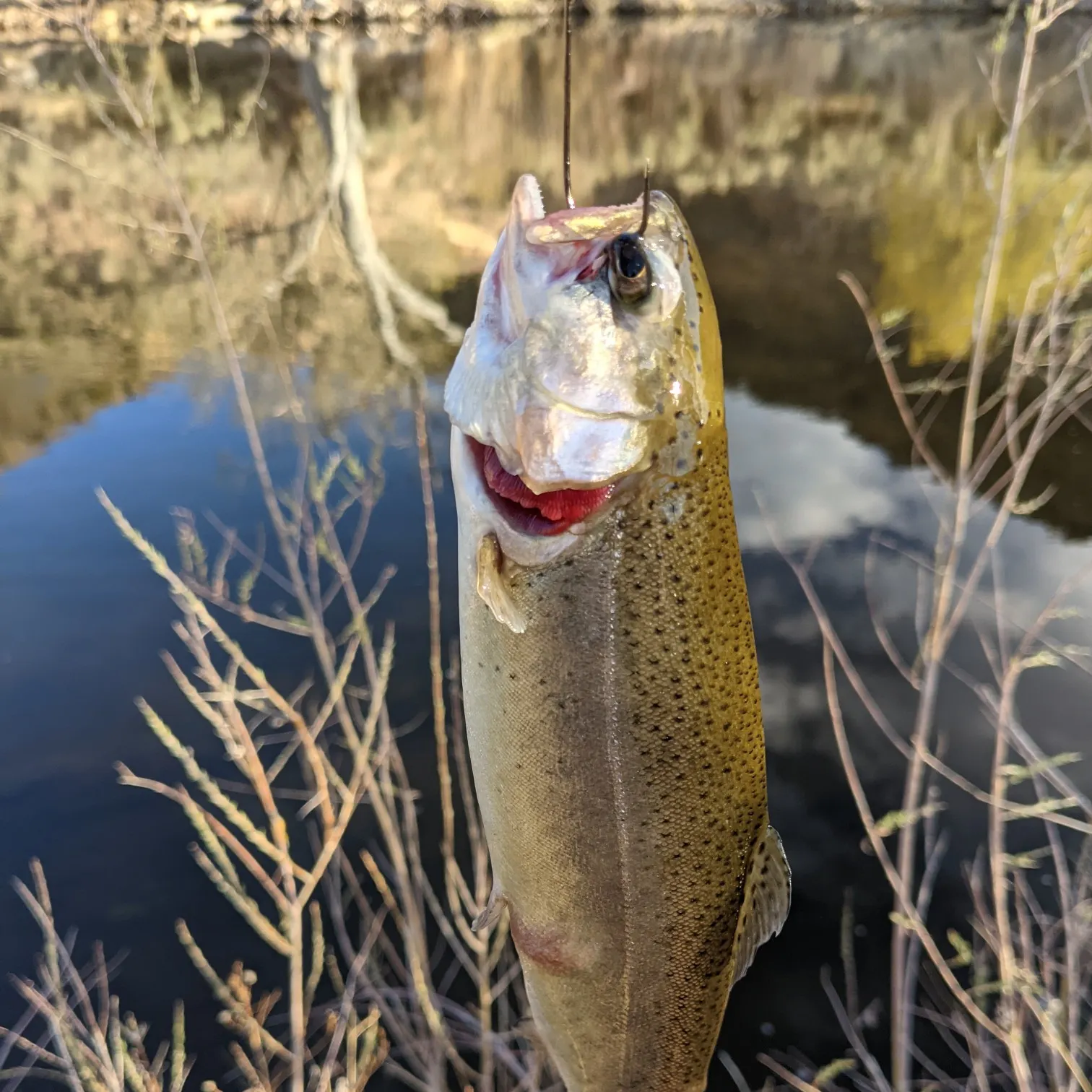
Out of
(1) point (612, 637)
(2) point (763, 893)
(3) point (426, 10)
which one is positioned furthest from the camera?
(3) point (426, 10)

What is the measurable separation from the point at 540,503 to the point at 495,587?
16 cm

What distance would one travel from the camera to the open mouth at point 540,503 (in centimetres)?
127

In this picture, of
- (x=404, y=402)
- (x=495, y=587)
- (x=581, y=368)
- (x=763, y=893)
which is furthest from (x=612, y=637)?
(x=404, y=402)

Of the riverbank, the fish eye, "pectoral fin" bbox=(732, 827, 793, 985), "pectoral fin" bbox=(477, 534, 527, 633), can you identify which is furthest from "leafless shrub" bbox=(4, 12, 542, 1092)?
the riverbank

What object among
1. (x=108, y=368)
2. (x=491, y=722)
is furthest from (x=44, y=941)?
(x=108, y=368)

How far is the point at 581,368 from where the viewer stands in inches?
47.9

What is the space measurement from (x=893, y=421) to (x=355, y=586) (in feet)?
20.6

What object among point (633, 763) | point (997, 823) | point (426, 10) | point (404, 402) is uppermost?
point (426, 10)

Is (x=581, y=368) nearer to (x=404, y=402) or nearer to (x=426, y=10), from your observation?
(x=404, y=402)

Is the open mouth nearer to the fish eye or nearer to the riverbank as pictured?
the fish eye

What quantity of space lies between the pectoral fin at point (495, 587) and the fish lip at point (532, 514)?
0.16 ft

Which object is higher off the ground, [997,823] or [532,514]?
[532,514]

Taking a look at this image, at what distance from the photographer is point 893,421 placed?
8.74m

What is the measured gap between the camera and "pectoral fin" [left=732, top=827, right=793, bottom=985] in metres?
1.42
